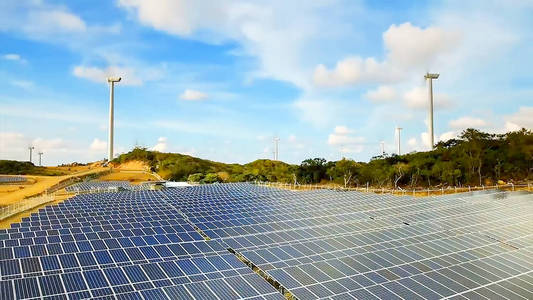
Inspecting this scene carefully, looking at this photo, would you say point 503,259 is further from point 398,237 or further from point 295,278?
point 295,278

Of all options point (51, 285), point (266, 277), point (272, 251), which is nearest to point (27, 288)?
point (51, 285)

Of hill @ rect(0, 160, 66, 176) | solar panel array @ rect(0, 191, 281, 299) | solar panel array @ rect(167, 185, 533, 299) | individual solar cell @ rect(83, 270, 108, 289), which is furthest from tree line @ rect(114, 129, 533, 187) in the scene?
individual solar cell @ rect(83, 270, 108, 289)

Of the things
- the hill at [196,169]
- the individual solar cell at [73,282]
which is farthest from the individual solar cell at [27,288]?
the hill at [196,169]

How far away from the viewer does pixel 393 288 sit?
1608 centimetres

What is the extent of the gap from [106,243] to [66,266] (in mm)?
4281

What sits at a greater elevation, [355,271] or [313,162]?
[313,162]

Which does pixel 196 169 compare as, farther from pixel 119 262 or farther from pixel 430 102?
pixel 119 262

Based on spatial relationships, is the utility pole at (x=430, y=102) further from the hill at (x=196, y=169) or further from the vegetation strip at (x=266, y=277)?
the vegetation strip at (x=266, y=277)

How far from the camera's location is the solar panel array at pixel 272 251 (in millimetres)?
15328

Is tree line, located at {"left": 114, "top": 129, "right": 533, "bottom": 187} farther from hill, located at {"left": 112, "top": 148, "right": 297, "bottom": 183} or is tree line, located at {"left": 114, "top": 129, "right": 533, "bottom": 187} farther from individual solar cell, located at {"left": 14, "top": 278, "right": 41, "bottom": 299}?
individual solar cell, located at {"left": 14, "top": 278, "right": 41, "bottom": 299}

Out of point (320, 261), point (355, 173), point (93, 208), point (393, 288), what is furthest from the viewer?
point (355, 173)

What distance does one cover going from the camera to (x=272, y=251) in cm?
2059

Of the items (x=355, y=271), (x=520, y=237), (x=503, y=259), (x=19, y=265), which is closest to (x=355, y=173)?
(x=520, y=237)

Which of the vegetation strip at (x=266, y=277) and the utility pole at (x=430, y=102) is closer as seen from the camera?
the vegetation strip at (x=266, y=277)
